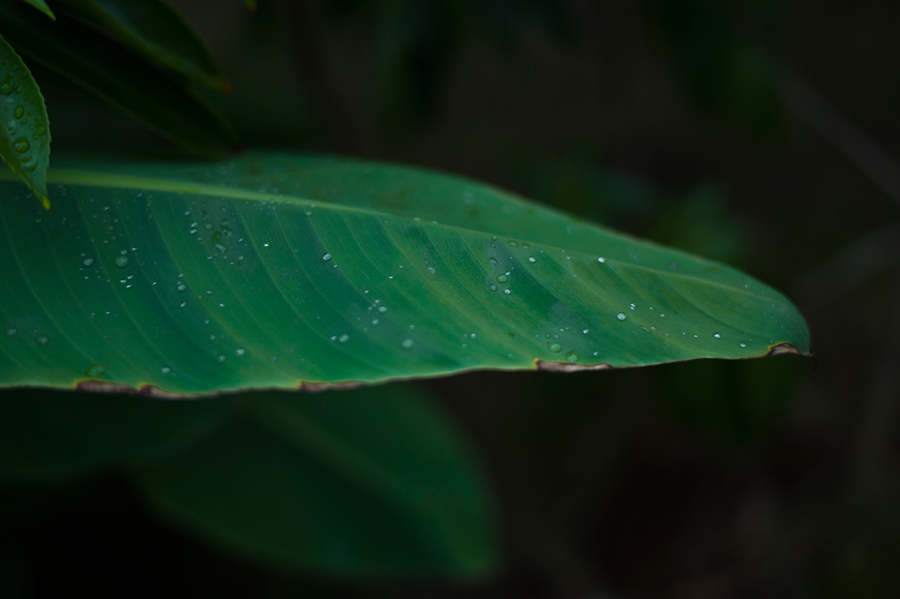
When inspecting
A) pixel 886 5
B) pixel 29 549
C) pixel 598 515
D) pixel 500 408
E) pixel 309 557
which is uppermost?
pixel 886 5

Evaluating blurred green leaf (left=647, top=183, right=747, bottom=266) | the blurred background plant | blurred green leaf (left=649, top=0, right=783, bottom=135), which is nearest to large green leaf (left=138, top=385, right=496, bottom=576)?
the blurred background plant

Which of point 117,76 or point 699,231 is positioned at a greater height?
point 117,76

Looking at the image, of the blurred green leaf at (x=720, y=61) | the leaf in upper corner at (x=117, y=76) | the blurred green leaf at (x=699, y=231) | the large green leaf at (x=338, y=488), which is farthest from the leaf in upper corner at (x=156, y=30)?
the blurred green leaf at (x=720, y=61)

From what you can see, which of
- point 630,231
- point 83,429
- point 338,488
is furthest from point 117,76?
point 630,231

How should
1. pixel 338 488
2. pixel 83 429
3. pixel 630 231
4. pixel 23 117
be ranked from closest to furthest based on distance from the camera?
pixel 23 117 < pixel 83 429 < pixel 338 488 < pixel 630 231

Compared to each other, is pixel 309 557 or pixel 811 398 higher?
pixel 309 557

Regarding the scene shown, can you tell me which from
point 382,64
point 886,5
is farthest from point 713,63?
point 886,5

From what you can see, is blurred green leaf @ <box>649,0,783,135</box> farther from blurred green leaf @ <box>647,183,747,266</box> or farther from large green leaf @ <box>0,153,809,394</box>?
large green leaf @ <box>0,153,809,394</box>

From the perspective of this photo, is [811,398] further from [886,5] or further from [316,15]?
[316,15]

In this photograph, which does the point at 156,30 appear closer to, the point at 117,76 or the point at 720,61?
the point at 117,76
